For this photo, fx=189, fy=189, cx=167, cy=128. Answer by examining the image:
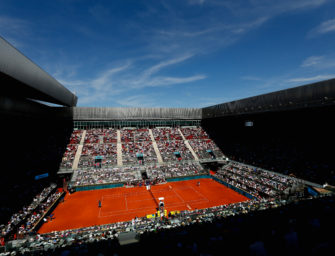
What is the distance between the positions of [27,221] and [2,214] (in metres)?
2.70

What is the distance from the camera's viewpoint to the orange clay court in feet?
78.2

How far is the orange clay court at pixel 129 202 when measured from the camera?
23.8m

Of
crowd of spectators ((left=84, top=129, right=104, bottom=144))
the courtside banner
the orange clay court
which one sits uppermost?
crowd of spectators ((left=84, top=129, right=104, bottom=144))

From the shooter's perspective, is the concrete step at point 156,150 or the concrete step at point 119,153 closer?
the concrete step at point 119,153

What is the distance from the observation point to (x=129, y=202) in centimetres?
2947

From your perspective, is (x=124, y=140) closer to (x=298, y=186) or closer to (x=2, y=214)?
(x=2, y=214)

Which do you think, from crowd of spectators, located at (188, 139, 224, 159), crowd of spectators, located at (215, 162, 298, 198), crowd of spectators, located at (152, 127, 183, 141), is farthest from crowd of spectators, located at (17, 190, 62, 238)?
crowd of spectators, located at (188, 139, 224, 159)

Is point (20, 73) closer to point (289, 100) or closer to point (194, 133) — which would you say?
point (289, 100)

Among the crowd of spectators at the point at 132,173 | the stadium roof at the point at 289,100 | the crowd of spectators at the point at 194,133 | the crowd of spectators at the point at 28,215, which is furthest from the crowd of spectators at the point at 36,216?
the stadium roof at the point at 289,100

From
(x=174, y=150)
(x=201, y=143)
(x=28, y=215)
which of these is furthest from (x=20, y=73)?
(x=201, y=143)

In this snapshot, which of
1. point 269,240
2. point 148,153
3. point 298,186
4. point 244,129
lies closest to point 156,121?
point 148,153

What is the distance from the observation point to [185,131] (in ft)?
195

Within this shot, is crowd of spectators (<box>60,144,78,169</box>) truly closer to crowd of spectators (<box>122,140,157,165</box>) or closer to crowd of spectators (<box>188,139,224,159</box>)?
crowd of spectators (<box>122,140,157,165</box>)

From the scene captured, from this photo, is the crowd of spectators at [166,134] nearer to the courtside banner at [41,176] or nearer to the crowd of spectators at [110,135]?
the crowd of spectators at [110,135]
